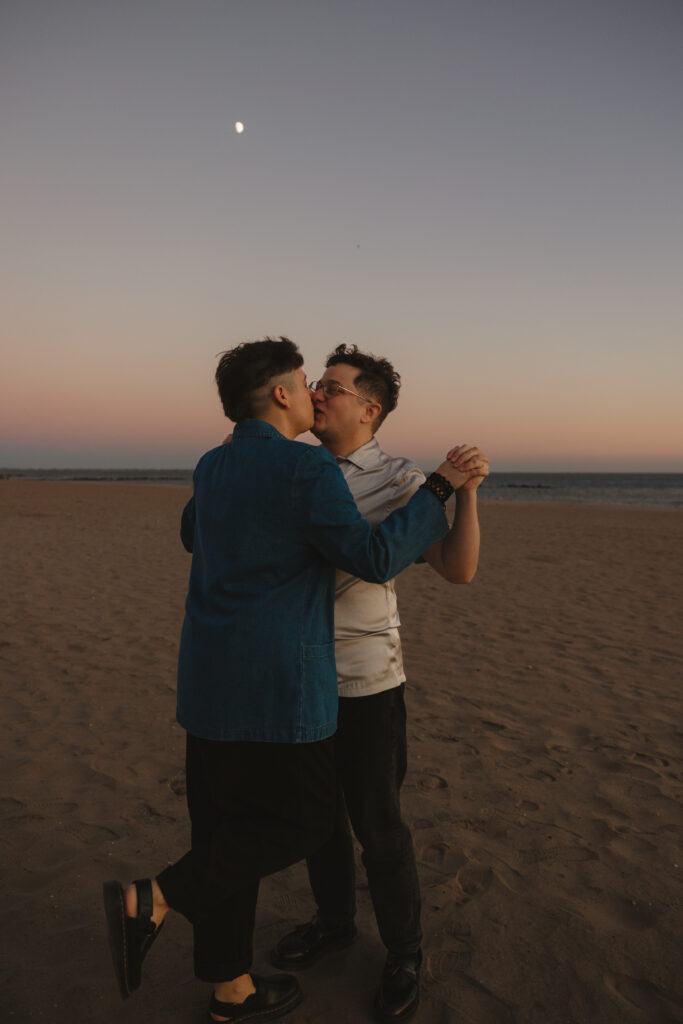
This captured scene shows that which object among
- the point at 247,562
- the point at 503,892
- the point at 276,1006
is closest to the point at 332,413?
the point at 247,562

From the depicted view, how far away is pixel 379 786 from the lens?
1.97 meters

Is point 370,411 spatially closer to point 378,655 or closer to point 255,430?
point 255,430

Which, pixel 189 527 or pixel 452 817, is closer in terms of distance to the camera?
pixel 189 527

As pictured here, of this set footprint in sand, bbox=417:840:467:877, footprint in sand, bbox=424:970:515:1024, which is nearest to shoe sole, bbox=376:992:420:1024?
footprint in sand, bbox=424:970:515:1024

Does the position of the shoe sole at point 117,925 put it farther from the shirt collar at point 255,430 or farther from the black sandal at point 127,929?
the shirt collar at point 255,430

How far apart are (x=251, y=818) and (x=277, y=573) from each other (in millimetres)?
676

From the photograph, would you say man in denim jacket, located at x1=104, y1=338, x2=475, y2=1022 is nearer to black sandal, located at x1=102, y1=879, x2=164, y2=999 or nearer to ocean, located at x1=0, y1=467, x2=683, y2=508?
black sandal, located at x1=102, y1=879, x2=164, y2=999

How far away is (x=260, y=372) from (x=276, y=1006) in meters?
1.99

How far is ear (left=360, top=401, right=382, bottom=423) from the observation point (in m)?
2.10

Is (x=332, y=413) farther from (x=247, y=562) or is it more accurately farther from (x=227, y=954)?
(x=227, y=954)

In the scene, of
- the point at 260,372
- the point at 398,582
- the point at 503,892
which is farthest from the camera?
the point at 398,582

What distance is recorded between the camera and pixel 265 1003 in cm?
206

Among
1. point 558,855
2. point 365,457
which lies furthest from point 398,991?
point 365,457

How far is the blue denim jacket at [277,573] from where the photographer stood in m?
1.63
